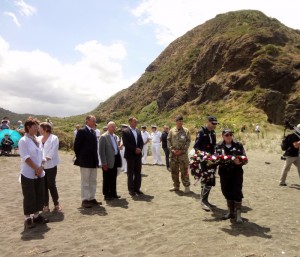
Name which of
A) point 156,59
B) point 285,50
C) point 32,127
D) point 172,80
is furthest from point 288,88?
point 156,59

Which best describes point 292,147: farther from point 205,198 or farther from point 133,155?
point 133,155

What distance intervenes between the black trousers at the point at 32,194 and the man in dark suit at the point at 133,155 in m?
3.42

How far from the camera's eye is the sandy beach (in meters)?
6.25

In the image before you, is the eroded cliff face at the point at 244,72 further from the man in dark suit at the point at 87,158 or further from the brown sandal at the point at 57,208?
the brown sandal at the point at 57,208

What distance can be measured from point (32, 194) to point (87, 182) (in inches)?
78.6

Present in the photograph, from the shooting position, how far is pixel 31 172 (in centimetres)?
739

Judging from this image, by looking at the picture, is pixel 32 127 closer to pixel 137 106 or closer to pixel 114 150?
pixel 114 150

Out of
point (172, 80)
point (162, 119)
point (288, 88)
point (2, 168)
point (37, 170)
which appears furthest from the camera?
point (172, 80)

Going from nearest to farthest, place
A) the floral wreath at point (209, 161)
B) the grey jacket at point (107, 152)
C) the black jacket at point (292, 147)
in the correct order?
1. the floral wreath at point (209, 161)
2. the grey jacket at point (107, 152)
3. the black jacket at point (292, 147)

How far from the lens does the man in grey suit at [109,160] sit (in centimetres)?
992

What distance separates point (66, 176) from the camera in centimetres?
1473

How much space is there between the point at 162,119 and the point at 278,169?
53.2 meters

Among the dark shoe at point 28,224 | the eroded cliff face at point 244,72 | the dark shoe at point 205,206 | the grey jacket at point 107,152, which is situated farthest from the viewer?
the eroded cliff face at point 244,72

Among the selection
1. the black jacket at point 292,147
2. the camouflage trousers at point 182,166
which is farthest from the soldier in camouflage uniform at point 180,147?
the black jacket at point 292,147
